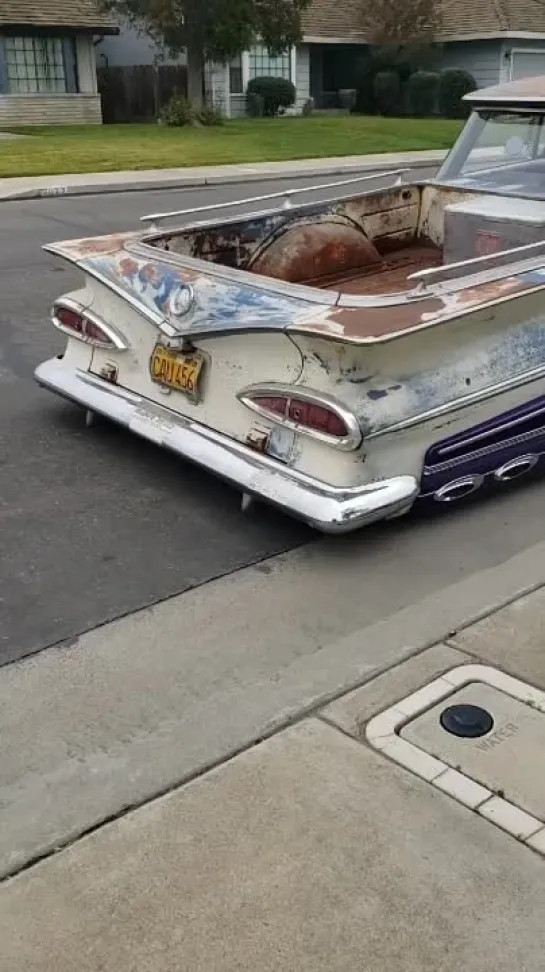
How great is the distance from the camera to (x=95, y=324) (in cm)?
470

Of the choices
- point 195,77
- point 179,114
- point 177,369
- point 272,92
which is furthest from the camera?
point 272,92

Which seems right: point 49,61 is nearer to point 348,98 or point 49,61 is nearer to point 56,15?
point 56,15

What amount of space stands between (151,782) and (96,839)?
9.7 inches

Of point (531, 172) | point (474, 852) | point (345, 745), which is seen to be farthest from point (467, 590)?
point (531, 172)

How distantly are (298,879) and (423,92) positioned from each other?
105 ft

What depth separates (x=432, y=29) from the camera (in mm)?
29906

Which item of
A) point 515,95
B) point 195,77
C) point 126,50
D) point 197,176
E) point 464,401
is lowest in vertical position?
point 197,176

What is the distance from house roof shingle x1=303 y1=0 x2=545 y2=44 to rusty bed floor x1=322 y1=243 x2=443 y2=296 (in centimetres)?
2746

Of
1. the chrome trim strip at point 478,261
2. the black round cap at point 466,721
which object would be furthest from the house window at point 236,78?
the black round cap at point 466,721

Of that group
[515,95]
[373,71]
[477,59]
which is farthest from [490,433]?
[477,59]

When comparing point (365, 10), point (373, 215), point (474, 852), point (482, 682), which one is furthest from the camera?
point (365, 10)

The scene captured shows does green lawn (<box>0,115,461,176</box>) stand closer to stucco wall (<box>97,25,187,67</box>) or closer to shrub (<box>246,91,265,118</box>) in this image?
shrub (<box>246,91,265,118</box>)

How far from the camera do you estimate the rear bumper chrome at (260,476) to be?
371cm

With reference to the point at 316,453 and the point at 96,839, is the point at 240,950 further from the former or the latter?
the point at 316,453
